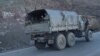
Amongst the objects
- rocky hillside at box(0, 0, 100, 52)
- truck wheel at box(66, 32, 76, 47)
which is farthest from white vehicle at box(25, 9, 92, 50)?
rocky hillside at box(0, 0, 100, 52)

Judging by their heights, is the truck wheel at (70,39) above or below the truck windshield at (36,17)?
below

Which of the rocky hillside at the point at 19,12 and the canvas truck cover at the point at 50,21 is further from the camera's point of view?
the rocky hillside at the point at 19,12

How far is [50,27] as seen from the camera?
16.3 m

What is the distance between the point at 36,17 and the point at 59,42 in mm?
2470

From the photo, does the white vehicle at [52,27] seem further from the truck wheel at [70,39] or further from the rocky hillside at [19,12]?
the rocky hillside at [19,12]

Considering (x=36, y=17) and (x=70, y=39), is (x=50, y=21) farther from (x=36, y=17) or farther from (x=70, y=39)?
(x=70, y=39)

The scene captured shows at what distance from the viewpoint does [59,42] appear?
55.7ft

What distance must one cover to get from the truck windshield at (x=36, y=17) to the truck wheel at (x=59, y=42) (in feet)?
4.84

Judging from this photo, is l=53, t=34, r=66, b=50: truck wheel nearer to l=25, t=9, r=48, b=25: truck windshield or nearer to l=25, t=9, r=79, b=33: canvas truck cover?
l=25, t=9, r=79, b=33: canvas truck cover

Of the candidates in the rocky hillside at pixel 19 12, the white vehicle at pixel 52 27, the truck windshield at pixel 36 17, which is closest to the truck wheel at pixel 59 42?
the white vehicle at pixel 52 27

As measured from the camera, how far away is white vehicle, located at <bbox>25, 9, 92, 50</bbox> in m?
16.6

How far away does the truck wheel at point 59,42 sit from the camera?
660 inches

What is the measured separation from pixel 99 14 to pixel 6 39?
3089 centimetres

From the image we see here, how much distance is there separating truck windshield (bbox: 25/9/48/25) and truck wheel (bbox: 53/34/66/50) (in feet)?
4.84
